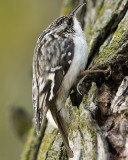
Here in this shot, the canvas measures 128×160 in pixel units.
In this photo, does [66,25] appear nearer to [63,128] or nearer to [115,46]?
[115,46]

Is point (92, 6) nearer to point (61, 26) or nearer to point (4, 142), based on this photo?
point (61, 26)

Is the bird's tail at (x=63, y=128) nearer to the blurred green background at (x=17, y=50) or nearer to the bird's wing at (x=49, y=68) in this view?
the bird's wing at (x=49, y=68)

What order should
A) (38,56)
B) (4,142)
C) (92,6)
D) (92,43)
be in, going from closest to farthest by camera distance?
(38,56)
(92,43)
(92,6)
(4,142)

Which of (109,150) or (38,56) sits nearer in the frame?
(109,150)

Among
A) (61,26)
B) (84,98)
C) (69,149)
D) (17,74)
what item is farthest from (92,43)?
(17,74)

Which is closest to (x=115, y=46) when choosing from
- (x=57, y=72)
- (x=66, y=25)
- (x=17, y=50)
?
(x=57, y=72)

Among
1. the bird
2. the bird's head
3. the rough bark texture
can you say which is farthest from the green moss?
the bird's head

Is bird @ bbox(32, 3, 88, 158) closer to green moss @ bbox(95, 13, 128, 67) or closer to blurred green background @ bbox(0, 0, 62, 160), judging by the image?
green moss @ bbox(95, 13, 128, 67)
